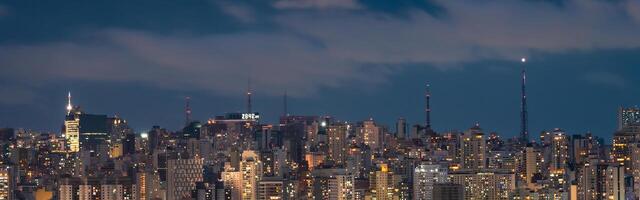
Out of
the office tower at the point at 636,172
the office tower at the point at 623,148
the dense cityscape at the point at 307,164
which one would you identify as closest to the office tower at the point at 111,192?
the dense cityscape at the point at 307,164

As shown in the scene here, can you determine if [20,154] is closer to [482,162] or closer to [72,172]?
[72,172]

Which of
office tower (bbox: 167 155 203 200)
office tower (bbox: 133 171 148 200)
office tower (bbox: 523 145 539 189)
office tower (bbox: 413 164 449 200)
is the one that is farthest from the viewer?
office tower (bbox: 523 145 539 189)

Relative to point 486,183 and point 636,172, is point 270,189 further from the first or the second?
point 636,172

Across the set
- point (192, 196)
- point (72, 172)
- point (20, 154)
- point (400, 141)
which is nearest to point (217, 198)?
point (192, 196)

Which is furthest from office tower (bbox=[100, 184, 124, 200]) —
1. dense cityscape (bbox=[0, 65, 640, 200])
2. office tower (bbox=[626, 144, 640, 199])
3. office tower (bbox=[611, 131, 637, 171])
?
office tower (bbox=[611, 131, 637, 171])

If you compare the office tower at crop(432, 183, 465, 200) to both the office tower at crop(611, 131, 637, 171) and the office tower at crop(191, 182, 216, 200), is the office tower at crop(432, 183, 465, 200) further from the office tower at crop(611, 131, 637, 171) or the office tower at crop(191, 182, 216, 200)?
the office tower at crop(191, 182, 216, 200)

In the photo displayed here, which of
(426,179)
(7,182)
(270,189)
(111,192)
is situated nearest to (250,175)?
(270,189)
